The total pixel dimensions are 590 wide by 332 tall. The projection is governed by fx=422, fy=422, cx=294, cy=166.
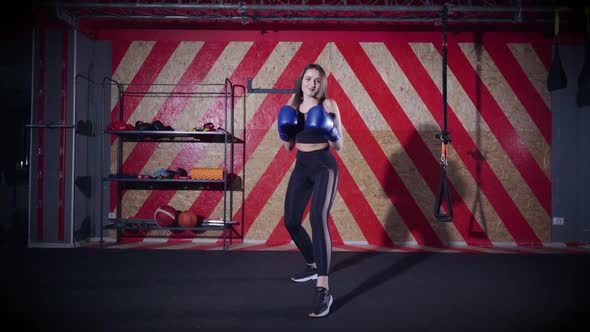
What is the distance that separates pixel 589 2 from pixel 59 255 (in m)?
5.88

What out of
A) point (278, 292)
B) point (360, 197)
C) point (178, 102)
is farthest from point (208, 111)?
point (278, 292)

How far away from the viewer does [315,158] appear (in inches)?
105

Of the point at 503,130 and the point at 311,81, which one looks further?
the point at 503,130

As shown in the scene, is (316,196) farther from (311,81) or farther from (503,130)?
(503,130)

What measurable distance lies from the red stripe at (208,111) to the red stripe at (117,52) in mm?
826

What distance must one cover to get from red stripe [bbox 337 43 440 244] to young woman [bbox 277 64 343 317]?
2.20m

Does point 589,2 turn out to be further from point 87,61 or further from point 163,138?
point 87,61

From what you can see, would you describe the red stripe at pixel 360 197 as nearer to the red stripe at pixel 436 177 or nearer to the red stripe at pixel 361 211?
the red stripe at pixel 361 211

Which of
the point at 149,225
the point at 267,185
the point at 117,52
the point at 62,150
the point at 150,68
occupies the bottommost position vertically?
the point at 149,225

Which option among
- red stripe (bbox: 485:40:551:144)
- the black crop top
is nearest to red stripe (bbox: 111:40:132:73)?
the black crop top

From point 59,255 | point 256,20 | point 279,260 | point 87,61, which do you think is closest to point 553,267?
point 279,260

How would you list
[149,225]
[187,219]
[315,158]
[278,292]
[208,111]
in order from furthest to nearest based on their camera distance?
[208,111] → [149,225] → [187,219] → [278,292] → [315,158]

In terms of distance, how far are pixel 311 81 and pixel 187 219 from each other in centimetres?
248

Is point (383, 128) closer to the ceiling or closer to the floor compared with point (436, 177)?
closer to the ceiling
